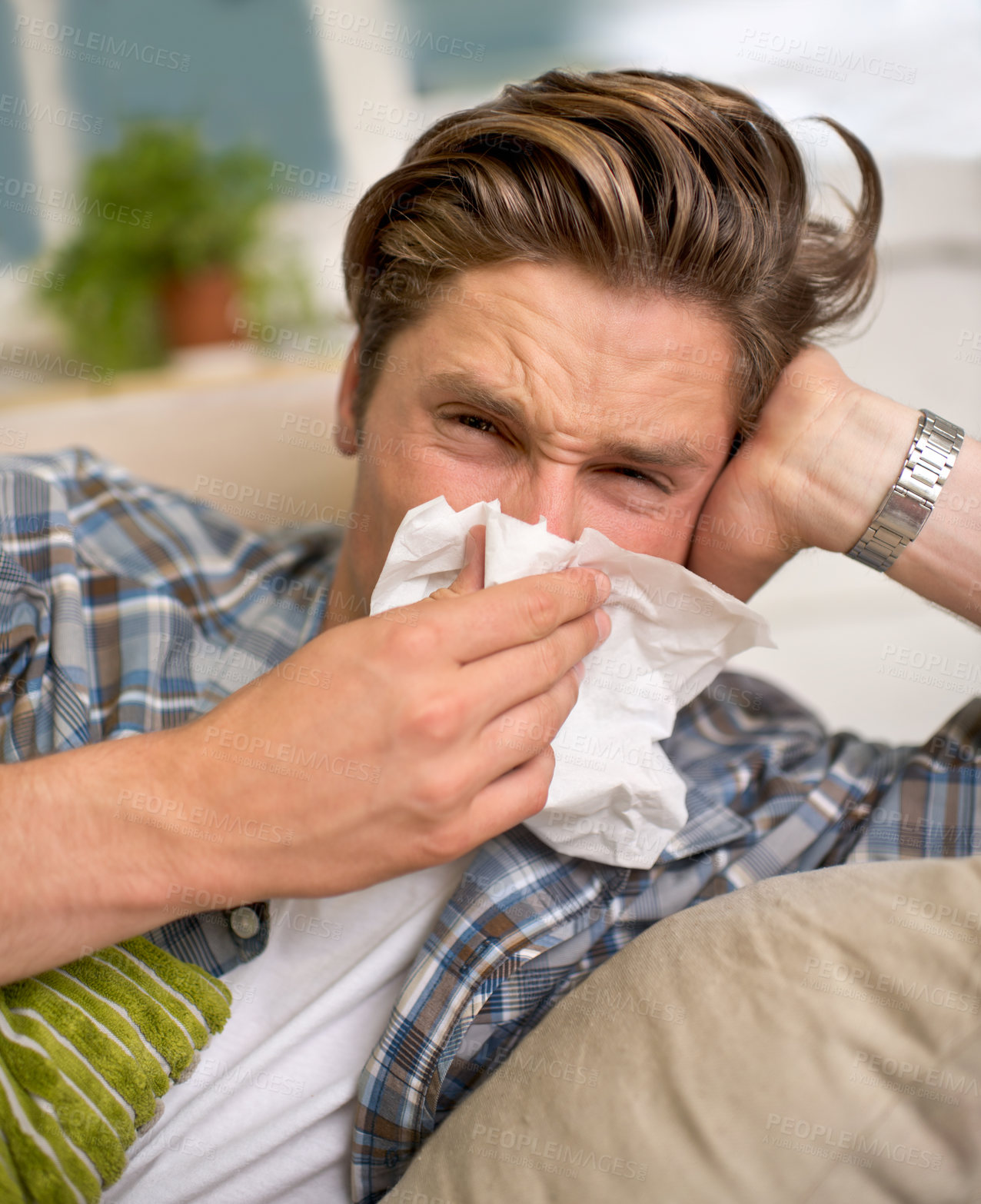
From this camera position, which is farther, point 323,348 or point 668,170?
point 323,348

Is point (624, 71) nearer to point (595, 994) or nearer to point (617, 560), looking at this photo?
point (617, 560)

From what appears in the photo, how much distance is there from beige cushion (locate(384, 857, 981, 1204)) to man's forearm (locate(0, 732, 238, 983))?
28cm

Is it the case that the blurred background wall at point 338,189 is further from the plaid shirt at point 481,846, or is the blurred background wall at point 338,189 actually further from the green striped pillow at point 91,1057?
the green striped pillow at point 91,1057

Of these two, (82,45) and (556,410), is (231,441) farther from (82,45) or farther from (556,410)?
(82,45)

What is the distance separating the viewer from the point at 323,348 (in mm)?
2490

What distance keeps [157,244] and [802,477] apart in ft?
6.95

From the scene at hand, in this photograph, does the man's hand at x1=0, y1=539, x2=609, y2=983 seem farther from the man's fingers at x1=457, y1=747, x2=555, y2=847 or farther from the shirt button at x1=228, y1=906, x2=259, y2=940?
the shirt button at x1=228, y1=906, x2=259, y2=940

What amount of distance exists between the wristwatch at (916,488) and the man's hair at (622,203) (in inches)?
7.6

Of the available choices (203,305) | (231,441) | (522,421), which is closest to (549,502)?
(522,421)

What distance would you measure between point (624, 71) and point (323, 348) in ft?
5.08

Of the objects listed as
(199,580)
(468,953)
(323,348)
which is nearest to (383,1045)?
(468,953)

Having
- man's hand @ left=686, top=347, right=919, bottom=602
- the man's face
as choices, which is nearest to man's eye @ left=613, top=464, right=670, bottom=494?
the man's face

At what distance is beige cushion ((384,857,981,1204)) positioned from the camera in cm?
55

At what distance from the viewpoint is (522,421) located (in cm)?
91
